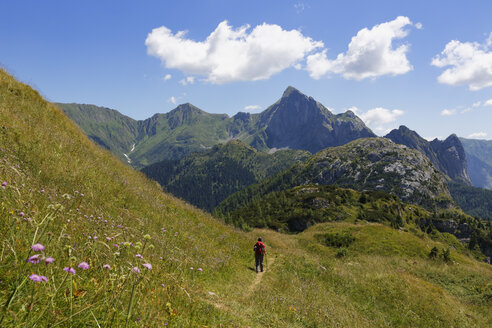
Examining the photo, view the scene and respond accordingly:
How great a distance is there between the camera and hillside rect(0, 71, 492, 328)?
3.13m

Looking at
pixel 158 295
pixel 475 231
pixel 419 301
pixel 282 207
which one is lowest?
pixel 475 231

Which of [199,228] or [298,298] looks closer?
[298,298]

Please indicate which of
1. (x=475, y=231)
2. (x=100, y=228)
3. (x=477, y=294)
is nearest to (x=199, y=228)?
(x=100, y=228)

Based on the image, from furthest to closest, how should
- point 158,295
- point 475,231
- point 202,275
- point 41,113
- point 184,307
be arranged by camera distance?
1. point 475,231
2. point 41,113
3. point 202,275
4. point 184,307
5. point 158,295

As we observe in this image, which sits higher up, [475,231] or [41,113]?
[41,113]

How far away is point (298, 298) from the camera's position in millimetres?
11016

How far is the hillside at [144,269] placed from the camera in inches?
123

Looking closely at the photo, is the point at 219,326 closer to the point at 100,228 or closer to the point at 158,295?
the point at 158,295

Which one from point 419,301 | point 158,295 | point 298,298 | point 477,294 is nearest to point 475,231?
point 477,294

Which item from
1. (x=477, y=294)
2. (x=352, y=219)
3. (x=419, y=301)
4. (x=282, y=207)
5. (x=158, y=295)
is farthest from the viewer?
(x=282, y=207)

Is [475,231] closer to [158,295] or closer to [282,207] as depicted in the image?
[282,207]

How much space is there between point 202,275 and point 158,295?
4.57 m

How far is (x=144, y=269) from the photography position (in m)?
2.95

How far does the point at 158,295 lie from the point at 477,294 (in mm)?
23590
